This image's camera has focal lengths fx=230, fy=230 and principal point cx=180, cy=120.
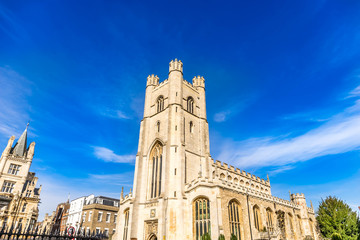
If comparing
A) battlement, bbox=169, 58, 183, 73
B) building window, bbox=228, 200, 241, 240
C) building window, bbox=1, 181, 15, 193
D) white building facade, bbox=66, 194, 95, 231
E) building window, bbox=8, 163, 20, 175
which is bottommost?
building window, bbox=228, 200, 241, 240

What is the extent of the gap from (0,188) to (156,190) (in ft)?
110

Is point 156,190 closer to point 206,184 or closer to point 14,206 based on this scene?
point 206,184

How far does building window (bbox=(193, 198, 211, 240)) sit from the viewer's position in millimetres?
24630

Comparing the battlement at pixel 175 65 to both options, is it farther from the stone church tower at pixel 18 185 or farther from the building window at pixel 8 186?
the building window at pixel 8 186

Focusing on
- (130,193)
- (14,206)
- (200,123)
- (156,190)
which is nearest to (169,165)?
(156,190)

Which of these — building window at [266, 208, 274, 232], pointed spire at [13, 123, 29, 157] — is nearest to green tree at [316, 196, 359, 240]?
building window at [266, 208, 274, 232]

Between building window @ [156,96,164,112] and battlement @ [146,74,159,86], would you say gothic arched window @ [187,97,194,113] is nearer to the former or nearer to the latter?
building window @ [156,96,164,112]

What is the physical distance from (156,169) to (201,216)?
1011 centimetres

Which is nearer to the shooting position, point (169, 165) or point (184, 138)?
point (169, 165)

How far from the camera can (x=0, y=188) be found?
43.7 meters

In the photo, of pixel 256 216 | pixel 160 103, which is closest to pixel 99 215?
pixel 160 103

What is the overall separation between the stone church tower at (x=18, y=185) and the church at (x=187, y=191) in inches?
953

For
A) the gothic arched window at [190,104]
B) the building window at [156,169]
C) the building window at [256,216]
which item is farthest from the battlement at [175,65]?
the building window at [256,216]

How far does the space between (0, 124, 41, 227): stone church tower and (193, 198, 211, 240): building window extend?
35.2m
